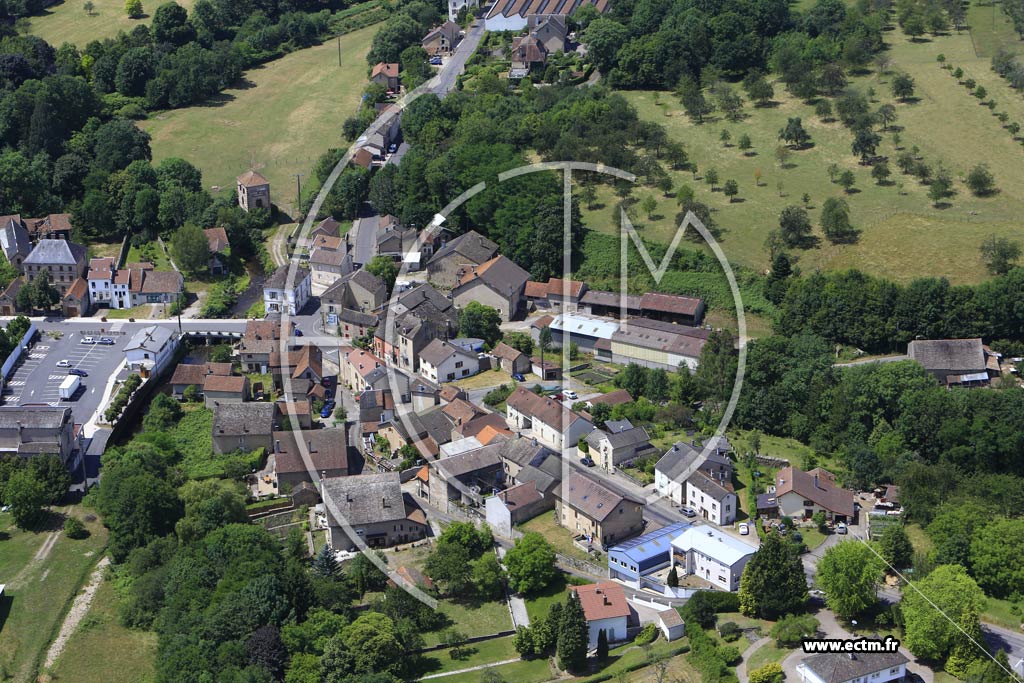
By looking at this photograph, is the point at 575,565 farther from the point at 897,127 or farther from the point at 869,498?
the point at 897,127

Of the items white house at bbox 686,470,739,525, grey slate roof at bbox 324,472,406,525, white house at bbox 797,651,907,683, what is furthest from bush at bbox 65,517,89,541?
white house at bbox 797,651,907,683

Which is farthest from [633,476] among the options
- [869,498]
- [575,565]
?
[869,498]

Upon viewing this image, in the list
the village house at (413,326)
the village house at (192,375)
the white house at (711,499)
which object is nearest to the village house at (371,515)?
the white house at (711,499)

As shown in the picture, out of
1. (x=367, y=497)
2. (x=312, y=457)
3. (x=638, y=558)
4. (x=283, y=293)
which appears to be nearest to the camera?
(x=638, y=558)

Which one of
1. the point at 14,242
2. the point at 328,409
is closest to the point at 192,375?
the point at 328,409

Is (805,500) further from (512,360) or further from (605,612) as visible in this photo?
(512,360)

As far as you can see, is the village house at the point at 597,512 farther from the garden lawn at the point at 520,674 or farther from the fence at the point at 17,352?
the fence at the point at 17,352
